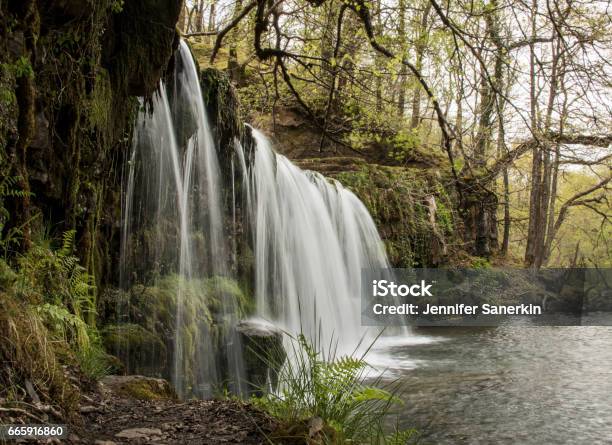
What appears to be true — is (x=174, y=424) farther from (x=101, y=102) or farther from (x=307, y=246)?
(x=307, y=246)

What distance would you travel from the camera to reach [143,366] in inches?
243

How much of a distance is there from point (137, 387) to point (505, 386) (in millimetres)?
5597

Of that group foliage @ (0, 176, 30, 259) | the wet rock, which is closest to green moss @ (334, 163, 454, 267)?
foliage @ (0, 176, 30, 259)

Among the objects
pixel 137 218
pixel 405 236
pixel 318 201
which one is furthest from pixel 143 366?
pixel 405 236

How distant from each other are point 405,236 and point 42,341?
13.2 meters

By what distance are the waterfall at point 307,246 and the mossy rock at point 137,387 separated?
15.6 ft

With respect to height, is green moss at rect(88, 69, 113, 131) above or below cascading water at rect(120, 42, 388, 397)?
above

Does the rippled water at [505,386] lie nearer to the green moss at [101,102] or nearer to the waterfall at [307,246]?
the waterfall at [307,246]

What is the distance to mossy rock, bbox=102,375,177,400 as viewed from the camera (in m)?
3.77

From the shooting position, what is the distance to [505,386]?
7.60 metres

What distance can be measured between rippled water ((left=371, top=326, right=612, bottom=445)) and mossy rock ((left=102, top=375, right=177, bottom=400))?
2136mm

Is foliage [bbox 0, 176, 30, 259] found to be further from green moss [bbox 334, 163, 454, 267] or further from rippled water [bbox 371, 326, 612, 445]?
green moss [bbox 334, 163, 454, 267]

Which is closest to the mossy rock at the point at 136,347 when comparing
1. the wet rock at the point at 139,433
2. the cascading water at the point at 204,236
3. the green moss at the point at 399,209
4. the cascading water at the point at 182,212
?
the cascading water at the point at 204,236

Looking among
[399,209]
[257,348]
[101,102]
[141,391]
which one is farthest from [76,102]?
[399,209]
